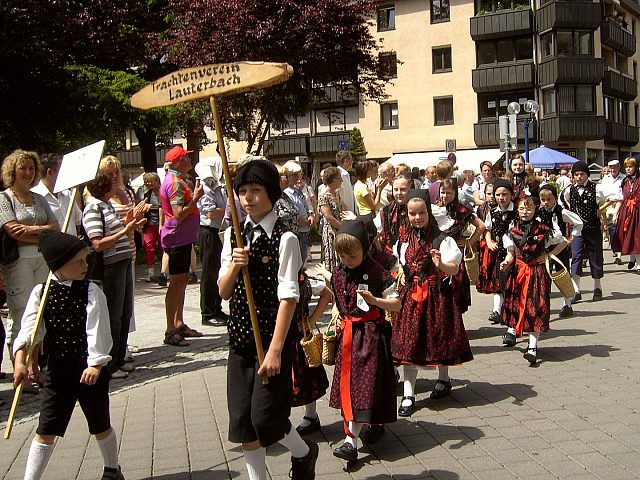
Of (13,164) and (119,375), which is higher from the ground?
(13,164)

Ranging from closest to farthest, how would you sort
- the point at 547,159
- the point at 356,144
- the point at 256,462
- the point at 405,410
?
the point at 256,462 < the point at 405,410 < the point at 547,159 < the point at 356,144

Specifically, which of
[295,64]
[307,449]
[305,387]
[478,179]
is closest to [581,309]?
[478,179]

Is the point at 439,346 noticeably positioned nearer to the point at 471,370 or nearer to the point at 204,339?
the point at 471,370

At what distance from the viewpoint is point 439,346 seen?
6055mm

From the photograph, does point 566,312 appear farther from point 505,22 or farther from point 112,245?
point 505,22

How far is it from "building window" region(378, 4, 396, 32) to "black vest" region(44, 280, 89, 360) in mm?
42269

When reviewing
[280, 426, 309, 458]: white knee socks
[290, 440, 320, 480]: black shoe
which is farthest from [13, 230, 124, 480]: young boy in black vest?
[290, 440, 320, 480]: black shoe

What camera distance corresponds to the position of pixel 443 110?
43469mm

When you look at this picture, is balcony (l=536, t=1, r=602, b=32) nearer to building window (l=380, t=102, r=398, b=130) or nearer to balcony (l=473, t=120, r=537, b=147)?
balcony (l=473, t=120, r=537, b=147)

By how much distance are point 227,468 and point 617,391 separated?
11.2ft

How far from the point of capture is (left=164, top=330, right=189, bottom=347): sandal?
8352 mm

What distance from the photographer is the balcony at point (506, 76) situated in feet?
136

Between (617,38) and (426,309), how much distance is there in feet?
148

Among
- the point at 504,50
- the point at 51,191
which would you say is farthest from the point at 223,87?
the point at 504,50
